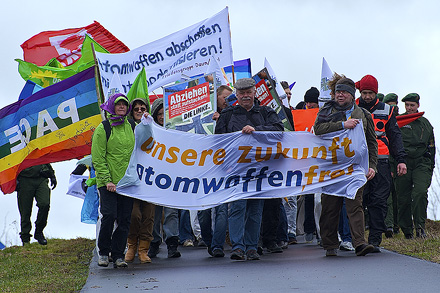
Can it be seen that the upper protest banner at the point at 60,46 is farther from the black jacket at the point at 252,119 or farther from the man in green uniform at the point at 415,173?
the black jacket at the point at 252,119

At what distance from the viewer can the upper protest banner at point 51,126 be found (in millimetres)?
14148

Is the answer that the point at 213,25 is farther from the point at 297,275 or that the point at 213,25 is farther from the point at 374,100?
the point at 297,275

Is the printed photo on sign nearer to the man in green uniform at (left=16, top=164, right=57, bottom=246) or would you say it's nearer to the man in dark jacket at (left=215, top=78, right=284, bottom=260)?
the man in dark jacket at (left=215, top=78, right=284, bottom=260)

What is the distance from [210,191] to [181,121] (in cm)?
174

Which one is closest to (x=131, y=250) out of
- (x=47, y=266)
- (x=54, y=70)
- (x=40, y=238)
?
(x=47, y=266)

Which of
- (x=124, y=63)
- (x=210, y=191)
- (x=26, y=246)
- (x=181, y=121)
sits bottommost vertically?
(x=26, y=246)

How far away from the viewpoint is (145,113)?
10531 mm

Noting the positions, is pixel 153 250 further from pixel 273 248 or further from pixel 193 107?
pixel 193 107

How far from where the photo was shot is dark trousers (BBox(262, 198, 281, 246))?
36.8 feet

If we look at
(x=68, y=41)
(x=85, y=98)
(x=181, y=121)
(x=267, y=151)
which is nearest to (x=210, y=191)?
(x=267, y=151)

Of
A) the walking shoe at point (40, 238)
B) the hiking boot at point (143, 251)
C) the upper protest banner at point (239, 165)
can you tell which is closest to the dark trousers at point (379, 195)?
the upper protest banner at point (239, 165)

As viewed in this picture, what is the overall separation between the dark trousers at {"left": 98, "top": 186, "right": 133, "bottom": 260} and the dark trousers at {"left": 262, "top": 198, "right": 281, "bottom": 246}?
1851 mm

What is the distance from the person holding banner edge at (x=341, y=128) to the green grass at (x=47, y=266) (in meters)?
2.82

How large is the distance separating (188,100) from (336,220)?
114 inches
